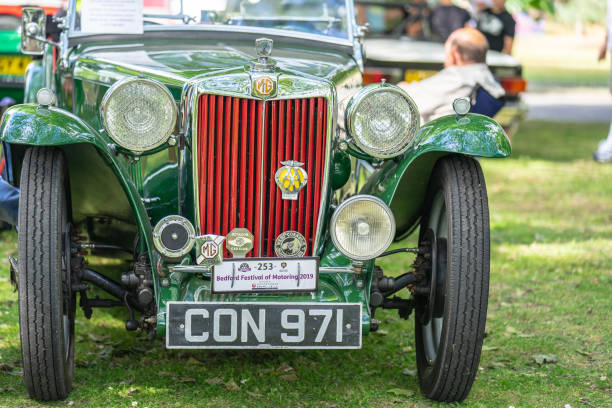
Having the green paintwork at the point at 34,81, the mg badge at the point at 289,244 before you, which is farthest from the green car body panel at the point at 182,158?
the green paintwork at the point at 34,81

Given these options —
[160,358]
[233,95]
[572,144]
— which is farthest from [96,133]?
[572,144]

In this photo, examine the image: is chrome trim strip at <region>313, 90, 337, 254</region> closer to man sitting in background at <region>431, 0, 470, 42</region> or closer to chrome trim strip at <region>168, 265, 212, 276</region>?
chrome trim strip at <region>168, 265, 212, 276</region>

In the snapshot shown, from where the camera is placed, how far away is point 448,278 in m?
3.26

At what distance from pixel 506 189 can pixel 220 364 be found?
17.1 feet

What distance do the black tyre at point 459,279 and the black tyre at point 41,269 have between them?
1397 millimetres

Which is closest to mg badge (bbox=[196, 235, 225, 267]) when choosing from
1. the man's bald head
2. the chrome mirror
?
the chrome mirror

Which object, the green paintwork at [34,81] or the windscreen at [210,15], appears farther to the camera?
the green paintwork at [34,81]

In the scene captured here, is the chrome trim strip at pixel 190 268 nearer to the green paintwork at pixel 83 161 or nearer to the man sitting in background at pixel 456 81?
the green paintwork at pixel 83 161

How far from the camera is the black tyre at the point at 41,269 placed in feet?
10.1

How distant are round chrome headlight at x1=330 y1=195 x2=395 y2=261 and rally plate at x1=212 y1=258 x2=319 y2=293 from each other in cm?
13

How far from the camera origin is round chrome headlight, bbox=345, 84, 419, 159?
10.8 ft

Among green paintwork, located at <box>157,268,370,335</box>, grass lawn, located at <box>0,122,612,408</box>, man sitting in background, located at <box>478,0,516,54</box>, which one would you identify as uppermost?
man sitting in background, located at <box>478,0,516,54</box>

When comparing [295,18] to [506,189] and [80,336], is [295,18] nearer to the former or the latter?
[80,336]

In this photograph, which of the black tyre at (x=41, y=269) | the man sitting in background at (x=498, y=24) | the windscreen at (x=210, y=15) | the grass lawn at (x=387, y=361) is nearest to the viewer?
the black tyre at (x=41, y=269)
